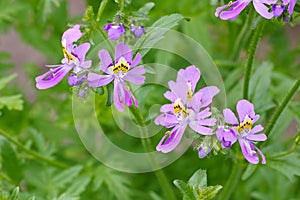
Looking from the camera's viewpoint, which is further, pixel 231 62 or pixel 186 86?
pixel 231 62

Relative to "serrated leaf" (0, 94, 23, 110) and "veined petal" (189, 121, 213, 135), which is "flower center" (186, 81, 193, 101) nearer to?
"veined petal" (189, 121, 213, 135)

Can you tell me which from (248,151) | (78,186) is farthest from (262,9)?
(78,186)

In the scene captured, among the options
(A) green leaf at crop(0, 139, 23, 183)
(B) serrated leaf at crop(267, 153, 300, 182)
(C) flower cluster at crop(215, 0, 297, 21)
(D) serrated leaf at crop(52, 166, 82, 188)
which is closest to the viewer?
(C) flower cluster at crop(215, 0, 297, 21)

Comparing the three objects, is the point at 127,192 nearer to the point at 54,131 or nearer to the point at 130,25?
the point at 54,131

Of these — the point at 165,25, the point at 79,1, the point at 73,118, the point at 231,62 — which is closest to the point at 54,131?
the point at 73,118

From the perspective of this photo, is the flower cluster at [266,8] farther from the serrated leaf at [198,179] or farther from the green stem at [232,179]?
the green stem at [232,179]

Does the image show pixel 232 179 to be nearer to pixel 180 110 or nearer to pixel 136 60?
pixel 180 110

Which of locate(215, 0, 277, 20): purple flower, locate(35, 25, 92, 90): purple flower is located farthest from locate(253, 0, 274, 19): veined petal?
locate(35, 25, 92, 90): purple flower
